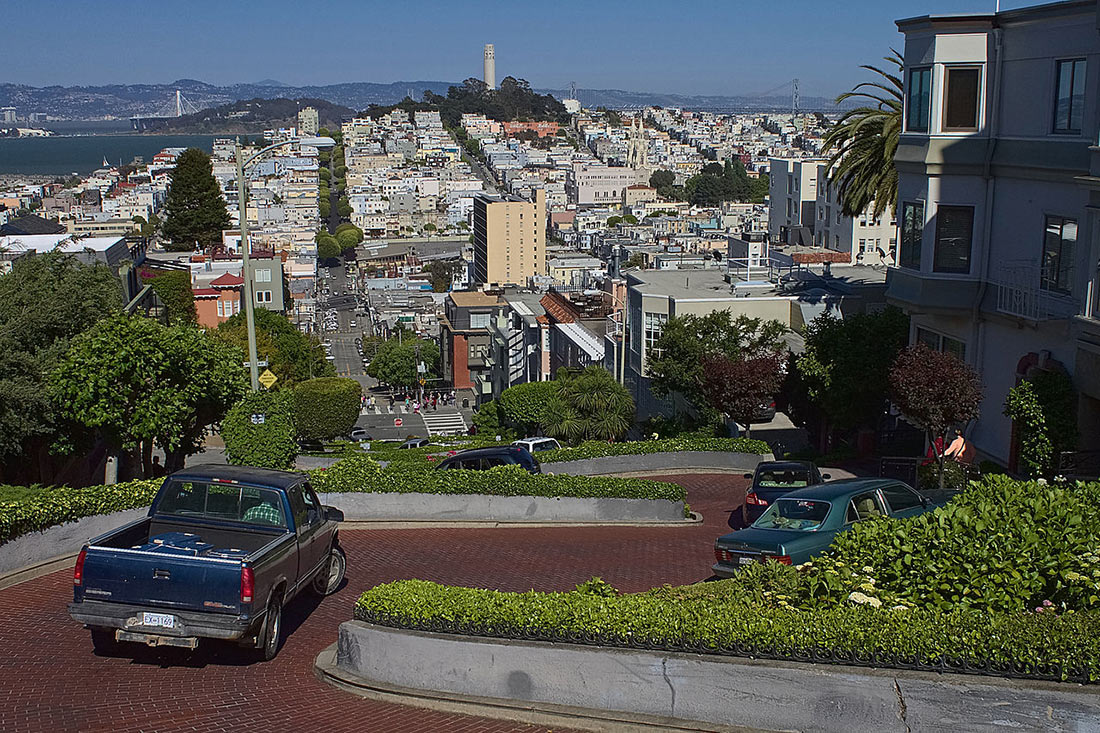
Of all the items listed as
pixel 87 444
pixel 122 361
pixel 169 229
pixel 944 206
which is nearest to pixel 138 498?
pixel 122 361

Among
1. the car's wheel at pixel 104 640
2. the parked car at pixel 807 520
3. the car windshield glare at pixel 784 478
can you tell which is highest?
the parked car at pixel 807 520

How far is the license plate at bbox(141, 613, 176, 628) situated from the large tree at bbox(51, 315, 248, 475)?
32.8 feet

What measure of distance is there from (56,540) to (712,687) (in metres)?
8.35

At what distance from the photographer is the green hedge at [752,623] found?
6.51m

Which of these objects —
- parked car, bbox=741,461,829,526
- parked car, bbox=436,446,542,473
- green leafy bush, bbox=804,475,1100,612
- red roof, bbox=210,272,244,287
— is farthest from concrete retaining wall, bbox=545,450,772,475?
red roof, bbox=210,272,244,287

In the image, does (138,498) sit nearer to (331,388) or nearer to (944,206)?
(944,206)

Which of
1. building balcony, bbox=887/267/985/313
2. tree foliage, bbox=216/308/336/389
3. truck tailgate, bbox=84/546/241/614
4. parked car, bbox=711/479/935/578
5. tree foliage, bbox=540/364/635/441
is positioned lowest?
tree foliage, bbox=216/308/336/389

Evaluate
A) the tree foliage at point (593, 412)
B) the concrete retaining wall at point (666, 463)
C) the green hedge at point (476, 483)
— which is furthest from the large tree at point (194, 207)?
the green hedge at point (476, 483)

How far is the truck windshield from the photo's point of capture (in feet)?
32.6

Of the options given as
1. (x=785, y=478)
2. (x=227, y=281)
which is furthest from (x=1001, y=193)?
(x=227, y=281)

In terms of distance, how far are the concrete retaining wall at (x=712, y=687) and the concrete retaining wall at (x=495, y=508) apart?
22.4ft

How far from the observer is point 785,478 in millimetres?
16781

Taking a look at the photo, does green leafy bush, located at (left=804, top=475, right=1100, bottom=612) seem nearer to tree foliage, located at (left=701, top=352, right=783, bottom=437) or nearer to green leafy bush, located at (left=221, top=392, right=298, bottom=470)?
green leafy bush, located at (left=221, top=392, right=298, bottom=470)

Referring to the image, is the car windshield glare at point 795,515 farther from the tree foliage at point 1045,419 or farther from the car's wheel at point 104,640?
the tree foliage at point 1045,419
